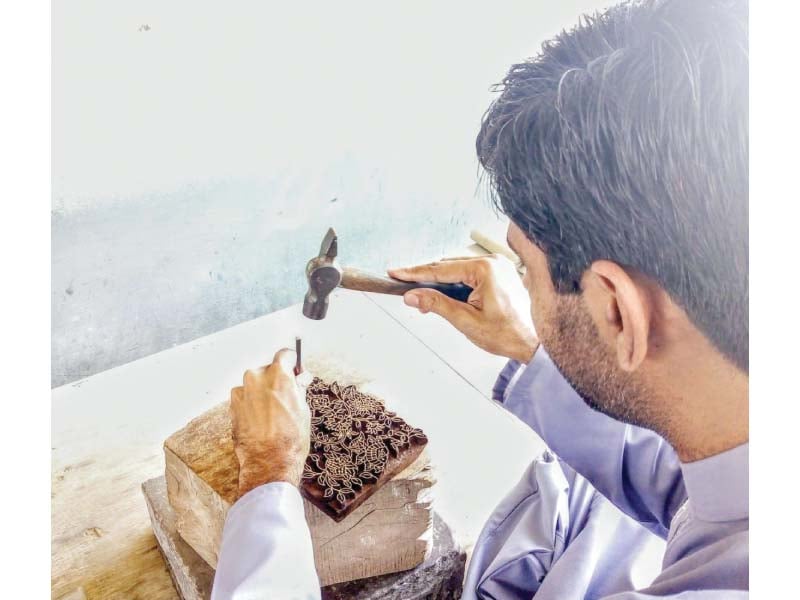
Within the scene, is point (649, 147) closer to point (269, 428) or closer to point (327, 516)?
point (269, 428)

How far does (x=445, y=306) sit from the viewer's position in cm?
154

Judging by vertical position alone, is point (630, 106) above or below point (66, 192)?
above

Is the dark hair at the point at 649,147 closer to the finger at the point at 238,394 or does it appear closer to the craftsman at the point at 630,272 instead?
the craftsman at the point at 630,272

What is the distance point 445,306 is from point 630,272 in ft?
1.91

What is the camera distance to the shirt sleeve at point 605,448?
1381 millimetres

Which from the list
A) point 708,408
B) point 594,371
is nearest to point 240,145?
point 594,371

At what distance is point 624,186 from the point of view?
95 centimetres

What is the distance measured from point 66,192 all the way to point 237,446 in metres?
0.91

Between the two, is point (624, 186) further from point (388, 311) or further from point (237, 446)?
point (388, 311)

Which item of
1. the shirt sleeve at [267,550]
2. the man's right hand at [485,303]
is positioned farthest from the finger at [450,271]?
the shirt sleeve at [267,550]

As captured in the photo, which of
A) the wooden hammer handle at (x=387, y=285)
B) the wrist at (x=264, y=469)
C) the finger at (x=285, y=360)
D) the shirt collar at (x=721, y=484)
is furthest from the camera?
the wooden hammer handle at (x=387, y=285)

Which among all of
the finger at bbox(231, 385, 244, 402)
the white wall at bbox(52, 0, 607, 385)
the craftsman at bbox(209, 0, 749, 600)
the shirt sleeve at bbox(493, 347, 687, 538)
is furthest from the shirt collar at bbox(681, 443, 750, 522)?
the white wall at bbox(52, 0, 607, 385)

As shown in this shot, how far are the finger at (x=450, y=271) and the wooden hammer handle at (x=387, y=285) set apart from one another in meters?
0.01
